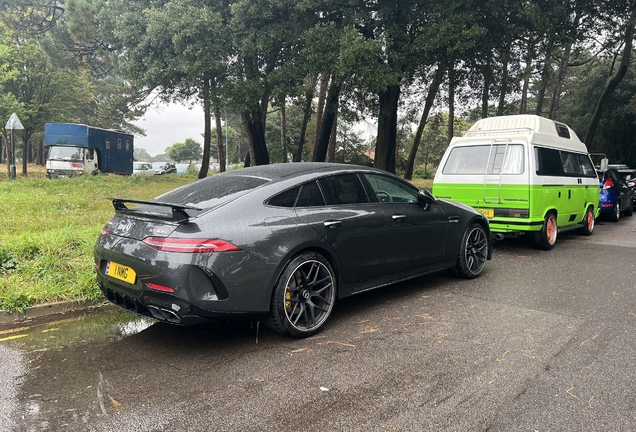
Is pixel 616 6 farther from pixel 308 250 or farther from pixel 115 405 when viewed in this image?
pixel 115 405

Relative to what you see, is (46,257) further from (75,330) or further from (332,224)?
(332,224)

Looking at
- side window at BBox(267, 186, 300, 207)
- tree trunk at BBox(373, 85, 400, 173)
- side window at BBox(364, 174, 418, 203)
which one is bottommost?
side window at BBox(267, 186, 300, 207)

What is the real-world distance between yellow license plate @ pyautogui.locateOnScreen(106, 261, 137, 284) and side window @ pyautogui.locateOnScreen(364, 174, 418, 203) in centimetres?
245

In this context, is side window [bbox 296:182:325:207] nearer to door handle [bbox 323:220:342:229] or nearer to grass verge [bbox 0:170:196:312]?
door handle [bbox 323:220:342:229]

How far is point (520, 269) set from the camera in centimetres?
647

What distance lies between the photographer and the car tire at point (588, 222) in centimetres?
959

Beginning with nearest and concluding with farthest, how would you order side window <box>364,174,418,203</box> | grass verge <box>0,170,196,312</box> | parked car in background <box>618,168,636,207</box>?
grass verge <box>0,170,196,312</box> < side window <box>364,174,418,203</box> < parked car in background <box>618,168,636,207</box>

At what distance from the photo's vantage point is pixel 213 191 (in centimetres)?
396

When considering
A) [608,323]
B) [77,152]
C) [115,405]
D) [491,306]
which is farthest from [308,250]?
[77,152]

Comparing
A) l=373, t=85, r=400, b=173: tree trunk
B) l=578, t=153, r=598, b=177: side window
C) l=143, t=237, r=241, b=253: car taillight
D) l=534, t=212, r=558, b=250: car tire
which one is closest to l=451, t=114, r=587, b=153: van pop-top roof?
l=578, t=153, r=598, b=177: side window

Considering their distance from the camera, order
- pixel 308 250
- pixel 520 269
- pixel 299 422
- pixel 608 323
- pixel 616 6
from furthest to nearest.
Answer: pixel 616 6
pixel 520 269
pixel 608 323
pixel 308 250
pixel 299 422

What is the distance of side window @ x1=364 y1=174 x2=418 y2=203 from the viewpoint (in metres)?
4.72

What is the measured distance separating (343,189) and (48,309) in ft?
10.7

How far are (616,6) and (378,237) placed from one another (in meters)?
18.4
